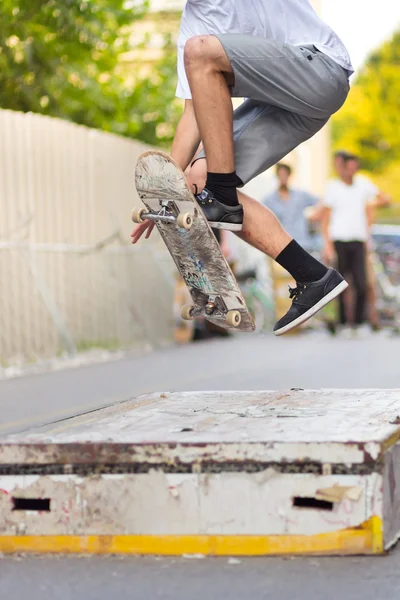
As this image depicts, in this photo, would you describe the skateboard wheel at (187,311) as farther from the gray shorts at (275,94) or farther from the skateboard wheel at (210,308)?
the gray shorts at (275,94)

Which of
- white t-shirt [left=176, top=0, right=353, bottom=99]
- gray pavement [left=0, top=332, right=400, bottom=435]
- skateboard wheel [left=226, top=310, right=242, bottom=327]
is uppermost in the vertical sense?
white t-shirt [left=176, top=0, right=353, bottom=99]

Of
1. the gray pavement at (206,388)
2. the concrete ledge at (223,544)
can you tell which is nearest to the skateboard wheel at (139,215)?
the gray pavement at (206,388)

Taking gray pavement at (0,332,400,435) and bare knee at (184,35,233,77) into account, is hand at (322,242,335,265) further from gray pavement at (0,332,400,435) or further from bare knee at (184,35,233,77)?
bare knee at (184,35,233,77)

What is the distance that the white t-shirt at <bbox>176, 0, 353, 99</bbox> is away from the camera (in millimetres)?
5297

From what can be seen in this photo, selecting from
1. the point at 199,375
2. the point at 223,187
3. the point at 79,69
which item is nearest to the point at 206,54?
the point at 223,187

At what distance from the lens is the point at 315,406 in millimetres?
4383

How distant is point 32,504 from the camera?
3.88 metres

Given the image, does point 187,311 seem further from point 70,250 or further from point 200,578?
point 70,250

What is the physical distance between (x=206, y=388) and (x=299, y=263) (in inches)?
169

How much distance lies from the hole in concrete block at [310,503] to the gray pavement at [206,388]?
0.15 meters

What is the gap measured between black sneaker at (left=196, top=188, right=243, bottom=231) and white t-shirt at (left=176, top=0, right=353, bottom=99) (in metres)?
0.74

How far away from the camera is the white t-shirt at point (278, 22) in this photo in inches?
209

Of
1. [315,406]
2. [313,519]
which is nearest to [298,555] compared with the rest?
[313,519]

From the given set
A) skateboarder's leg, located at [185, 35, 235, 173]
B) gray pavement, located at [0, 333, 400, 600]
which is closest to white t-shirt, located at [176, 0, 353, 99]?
skateboarder's leg, located at [185, 35, 235, 173]
